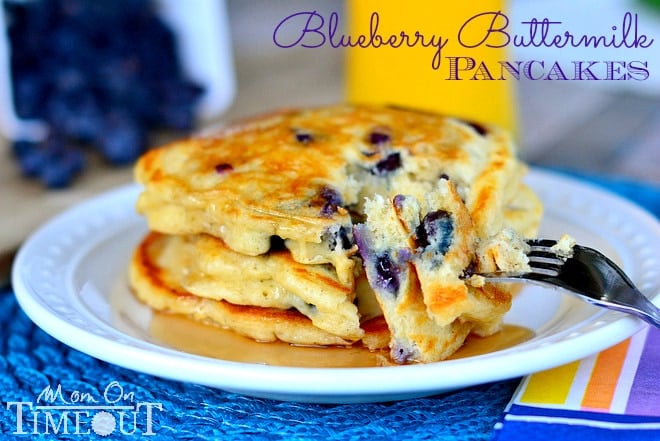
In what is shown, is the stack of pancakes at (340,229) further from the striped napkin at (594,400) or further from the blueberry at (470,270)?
the striped napkin at (594,400)

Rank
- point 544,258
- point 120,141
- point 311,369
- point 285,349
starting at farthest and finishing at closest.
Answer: point 120,141 → point 285,349 → point 544,258 → point 311,369

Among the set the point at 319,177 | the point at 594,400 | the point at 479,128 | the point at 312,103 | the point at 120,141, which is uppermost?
the point at 312,103

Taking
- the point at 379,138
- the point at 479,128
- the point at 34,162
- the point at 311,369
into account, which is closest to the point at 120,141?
the point at 34,162

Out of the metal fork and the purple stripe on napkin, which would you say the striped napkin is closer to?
the purple stripe on napkin

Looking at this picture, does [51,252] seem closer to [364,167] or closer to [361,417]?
[364,167]

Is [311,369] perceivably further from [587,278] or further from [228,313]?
[587,278]

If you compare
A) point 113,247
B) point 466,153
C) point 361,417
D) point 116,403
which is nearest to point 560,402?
point 361,417
